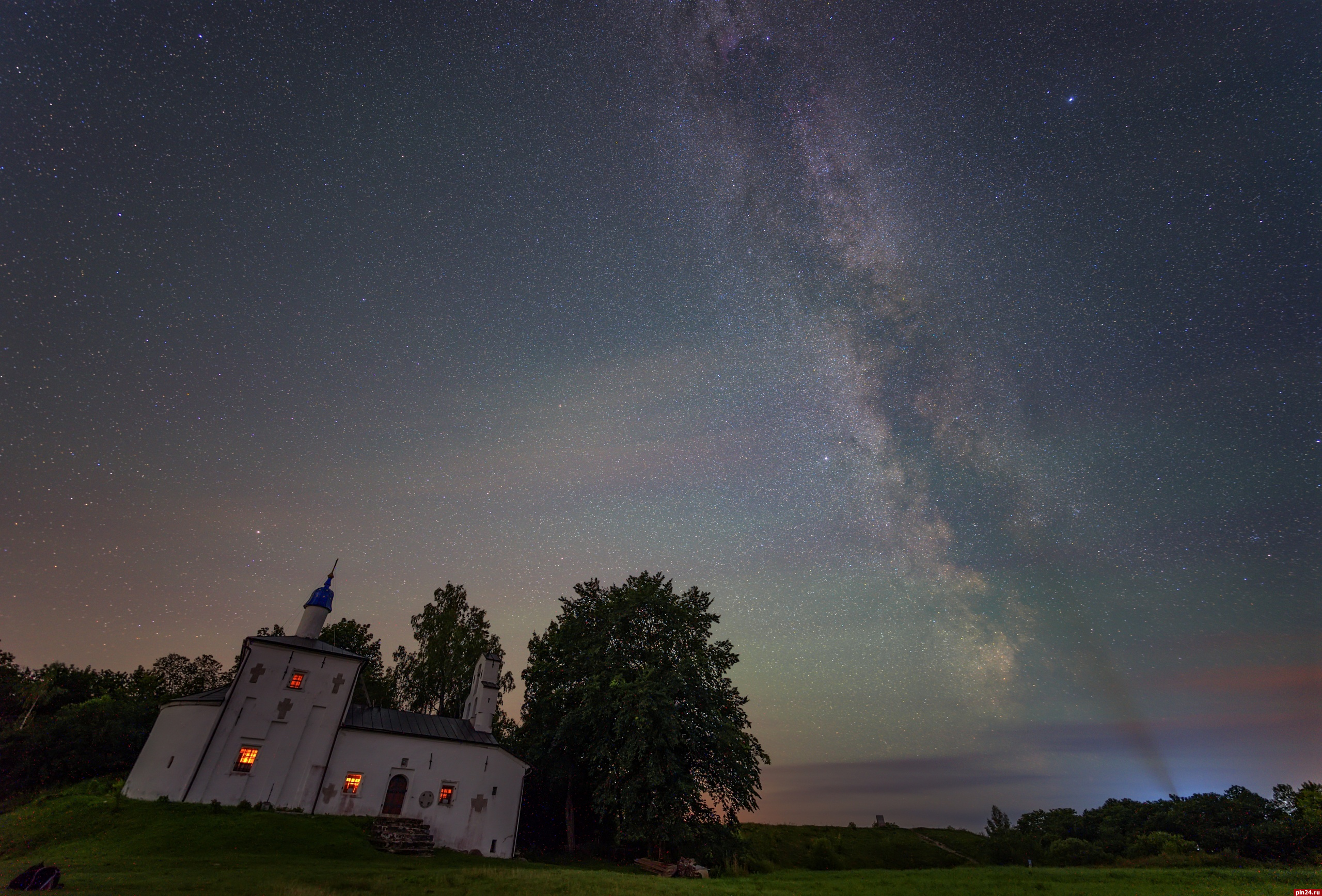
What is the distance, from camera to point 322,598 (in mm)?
40875

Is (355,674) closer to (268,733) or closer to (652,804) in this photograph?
(268,733)

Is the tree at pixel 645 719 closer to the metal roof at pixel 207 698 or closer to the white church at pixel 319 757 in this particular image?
the white church at pixel 319 757

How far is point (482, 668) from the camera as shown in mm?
41250

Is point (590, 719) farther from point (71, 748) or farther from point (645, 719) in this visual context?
point (71, 748)

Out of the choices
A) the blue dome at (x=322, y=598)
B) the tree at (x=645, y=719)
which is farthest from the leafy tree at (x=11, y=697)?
the tree at (x=645, y=719)

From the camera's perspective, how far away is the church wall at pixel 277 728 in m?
31.1

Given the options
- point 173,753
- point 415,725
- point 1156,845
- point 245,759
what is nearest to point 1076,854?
point 1156,845

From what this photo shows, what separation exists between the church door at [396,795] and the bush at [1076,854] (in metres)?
58.9

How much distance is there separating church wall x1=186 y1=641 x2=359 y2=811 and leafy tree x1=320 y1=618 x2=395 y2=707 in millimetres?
23324

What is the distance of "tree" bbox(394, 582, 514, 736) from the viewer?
5300cm

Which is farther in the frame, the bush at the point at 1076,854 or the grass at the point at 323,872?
the bush at the point at 1076,854

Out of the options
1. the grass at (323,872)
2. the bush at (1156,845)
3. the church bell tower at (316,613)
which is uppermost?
the church bell tower at (316,613)

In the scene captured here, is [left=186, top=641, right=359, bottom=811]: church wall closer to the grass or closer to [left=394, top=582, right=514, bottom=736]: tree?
the grass

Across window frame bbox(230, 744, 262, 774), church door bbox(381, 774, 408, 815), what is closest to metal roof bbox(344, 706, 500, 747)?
church door bbox(381, 774, 408, 815)
